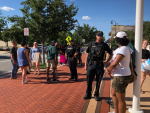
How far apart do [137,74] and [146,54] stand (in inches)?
72.1

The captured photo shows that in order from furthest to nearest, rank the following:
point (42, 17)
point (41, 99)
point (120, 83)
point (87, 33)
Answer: point (87, 33)
point (42, 17)
point (41, 99)
point (120, 83)

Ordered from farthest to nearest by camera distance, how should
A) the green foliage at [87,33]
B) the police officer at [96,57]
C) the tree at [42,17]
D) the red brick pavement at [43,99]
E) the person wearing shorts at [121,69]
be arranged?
1. the green foliage at [87,33]
2. the tree at [42,17]
3. the police officer at [96,57]
4. the red brick pavement at [43,99]
5. the person wearing shorts at [121,69]

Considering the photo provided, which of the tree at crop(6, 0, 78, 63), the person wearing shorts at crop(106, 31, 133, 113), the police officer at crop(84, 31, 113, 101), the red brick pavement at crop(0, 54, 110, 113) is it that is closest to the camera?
the person wearing shorts at crop(106, 31, 133, 113)

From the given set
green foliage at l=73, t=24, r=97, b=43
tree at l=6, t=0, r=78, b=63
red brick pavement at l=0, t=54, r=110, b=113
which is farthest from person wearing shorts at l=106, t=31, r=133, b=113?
green foliage at l=73, t=24, r=97, b=43

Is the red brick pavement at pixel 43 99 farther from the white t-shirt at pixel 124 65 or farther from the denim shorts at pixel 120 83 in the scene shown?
the white t-shirt at pixel 124 65

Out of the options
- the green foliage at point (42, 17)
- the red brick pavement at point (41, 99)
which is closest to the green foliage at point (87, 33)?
the green foliage at point (42, 17)

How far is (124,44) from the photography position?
2.90 meters

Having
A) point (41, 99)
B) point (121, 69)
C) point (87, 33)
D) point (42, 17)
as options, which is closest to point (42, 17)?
point (42, 17)

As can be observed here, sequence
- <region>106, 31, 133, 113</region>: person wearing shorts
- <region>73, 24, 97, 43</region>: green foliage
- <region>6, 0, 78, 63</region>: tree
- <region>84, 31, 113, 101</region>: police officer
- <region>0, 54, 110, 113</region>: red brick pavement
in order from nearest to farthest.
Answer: <region>106, 31, 133, 113</region>: person wearing shorts < <region>0, 54, 110, 113</region>: red brick pavement < <region>84, 31, 113, 101</region>: police officer < <region>6, 0, 78, 63</region>: tree < <region>73, 24, 97, 43</region>: green foliage

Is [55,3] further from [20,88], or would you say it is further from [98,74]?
[98,74]

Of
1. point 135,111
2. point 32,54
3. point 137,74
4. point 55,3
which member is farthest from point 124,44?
point 55,3

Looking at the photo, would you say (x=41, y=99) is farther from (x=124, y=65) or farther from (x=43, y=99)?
(x=124, y=65)

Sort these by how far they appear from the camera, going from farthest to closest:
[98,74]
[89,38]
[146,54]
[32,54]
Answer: [89,38], [32,54], [146,54], [98,74]

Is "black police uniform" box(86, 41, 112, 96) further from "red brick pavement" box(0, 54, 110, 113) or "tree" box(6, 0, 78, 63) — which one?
"tree" box(6, 0, 78, 63)
